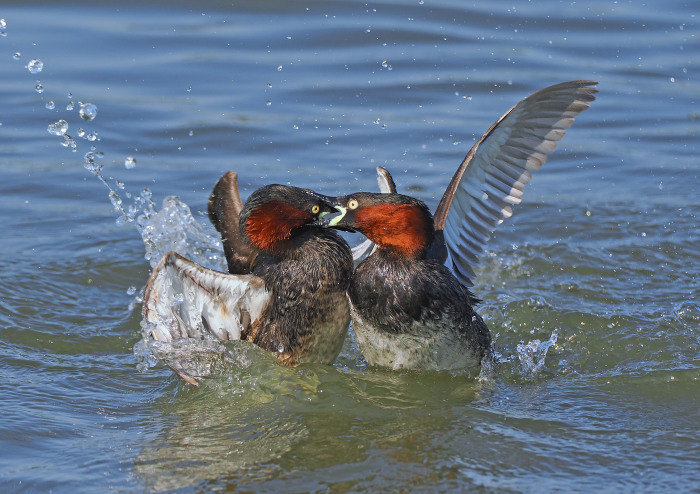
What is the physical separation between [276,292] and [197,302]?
0.47 metres

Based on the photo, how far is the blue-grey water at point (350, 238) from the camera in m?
4.98

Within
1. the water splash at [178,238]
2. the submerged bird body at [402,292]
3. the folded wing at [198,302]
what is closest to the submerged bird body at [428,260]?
the submerged bird body at [402,292]

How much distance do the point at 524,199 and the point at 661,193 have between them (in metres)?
1.27

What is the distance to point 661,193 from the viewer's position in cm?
935

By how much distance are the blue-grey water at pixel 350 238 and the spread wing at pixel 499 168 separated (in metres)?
0.73

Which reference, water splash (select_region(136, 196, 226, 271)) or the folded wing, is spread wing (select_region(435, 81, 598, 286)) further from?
water splash (select_region(136, 196, 226, 271))

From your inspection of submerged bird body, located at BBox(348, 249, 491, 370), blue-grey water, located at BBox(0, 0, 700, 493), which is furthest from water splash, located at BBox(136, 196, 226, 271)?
submerged bird body, located at BBox(348, 249, 491, 370)

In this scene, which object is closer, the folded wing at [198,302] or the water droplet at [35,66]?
the folded wing at [198,302]

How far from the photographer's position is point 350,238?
28.8 feet

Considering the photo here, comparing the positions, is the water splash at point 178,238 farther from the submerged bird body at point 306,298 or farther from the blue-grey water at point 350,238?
the submerged bird body at point 306,298

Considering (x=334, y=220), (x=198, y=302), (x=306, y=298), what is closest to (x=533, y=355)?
(x=306, y=298)

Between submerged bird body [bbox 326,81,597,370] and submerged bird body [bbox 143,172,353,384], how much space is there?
8.0 inches

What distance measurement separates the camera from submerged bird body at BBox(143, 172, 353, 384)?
5840mm

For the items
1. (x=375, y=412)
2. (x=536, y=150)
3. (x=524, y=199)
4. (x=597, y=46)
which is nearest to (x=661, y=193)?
(x=524, y=199)
